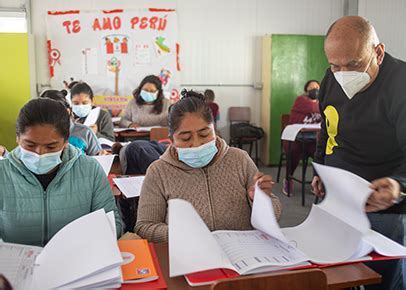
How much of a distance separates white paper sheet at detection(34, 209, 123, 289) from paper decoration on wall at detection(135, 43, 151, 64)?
5444 mm

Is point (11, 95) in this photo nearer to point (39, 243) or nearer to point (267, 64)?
point (267, 64)

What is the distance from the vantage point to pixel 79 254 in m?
1.14

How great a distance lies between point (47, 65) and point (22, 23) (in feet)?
2.15

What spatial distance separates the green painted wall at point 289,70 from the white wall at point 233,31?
39 centimetres

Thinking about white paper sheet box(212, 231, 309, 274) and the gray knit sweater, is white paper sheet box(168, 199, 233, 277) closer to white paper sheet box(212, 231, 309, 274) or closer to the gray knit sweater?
white paper sheet box(212, 231, 309, 274)

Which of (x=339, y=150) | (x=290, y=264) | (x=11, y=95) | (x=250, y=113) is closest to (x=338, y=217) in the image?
(x=290, y=264)

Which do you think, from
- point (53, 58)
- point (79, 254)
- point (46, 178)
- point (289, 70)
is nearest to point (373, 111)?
point (79, 254)

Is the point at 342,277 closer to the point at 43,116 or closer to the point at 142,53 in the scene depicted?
the point at 43,116

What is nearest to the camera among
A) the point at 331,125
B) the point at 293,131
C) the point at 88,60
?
the point at 331,125

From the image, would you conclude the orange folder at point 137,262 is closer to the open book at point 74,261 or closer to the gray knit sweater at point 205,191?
the open book at point 74,261

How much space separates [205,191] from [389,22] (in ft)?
20.2

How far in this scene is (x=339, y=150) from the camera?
1.73 meters

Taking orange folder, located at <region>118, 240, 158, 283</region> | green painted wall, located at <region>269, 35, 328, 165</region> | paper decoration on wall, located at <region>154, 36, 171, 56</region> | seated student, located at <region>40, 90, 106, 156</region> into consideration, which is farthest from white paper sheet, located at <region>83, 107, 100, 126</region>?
green painted wall, located at <region>269, 35, 328, 165</region>

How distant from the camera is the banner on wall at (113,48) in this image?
6.18m
